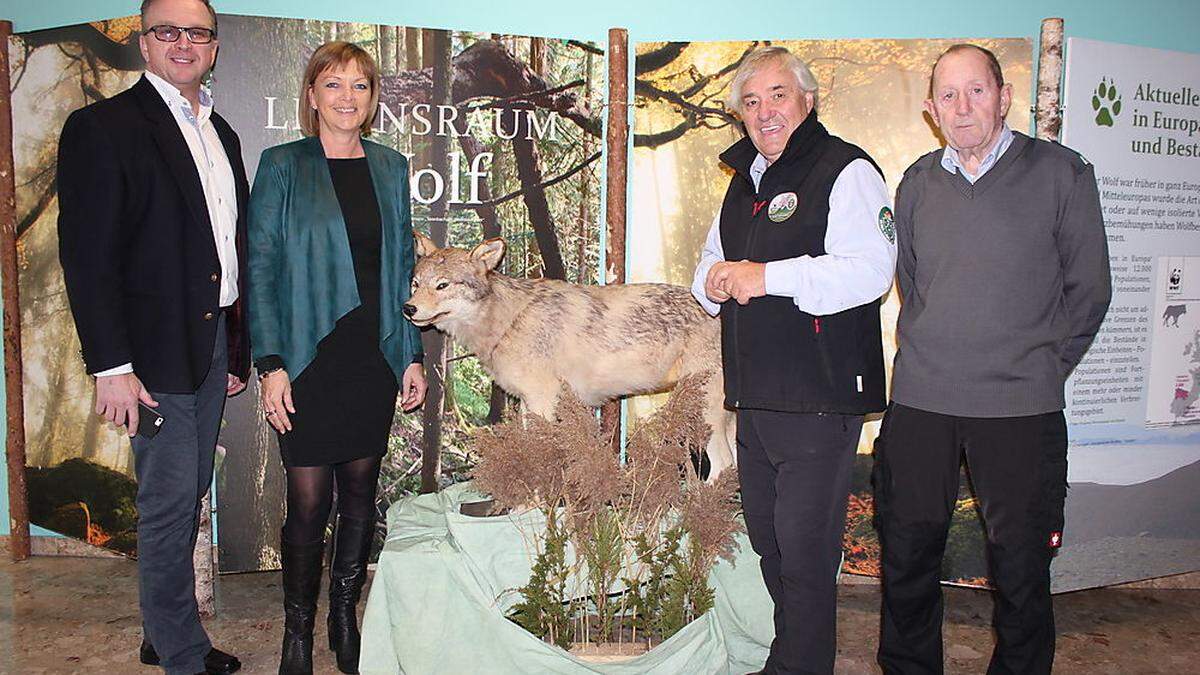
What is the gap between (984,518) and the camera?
2.98 meters

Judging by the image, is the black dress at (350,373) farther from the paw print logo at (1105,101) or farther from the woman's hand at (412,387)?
the paw print logo at (1105,101)

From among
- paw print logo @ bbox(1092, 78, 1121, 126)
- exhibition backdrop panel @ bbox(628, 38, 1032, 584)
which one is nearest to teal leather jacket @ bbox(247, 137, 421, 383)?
exhibition backdrop panel @ bbox(628, 38, 1032, 584)

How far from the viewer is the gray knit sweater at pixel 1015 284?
2869 mm

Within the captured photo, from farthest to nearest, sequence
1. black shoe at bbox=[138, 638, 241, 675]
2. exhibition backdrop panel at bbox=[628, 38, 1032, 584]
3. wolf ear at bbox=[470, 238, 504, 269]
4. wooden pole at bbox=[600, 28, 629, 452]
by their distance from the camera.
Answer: wooden pole at bbox=[600, 28, 629, 452]
exhibition backdrop panel at bbox=[628, 38, 1032, 584]
wolf ear at bbox=[470, 238, 504, 269]
black shoe at bbox=[138, 638, 241, 675]

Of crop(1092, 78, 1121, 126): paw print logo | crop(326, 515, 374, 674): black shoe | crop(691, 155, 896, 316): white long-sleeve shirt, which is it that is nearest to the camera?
crop(691, 155, 896, 316): white long-sleeve shirt

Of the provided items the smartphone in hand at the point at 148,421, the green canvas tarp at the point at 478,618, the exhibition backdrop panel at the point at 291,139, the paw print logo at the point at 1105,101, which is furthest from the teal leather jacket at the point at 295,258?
the paw print logo at the point at 1105,101

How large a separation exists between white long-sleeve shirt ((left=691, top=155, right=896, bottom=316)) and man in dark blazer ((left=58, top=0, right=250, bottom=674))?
217 centimetres

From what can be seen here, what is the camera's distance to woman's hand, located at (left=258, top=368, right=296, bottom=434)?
3.23m

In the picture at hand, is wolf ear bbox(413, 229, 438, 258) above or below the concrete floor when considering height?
above

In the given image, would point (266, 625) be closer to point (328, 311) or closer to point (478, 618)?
point (478, 618)

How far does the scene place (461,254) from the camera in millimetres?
4086

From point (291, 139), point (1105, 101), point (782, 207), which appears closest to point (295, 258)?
point (291, 139)

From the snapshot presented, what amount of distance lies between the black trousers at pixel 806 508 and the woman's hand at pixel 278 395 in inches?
70.4

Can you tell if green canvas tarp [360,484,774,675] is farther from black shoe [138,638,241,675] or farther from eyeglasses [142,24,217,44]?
eyeglasses [142,24,217,44]
